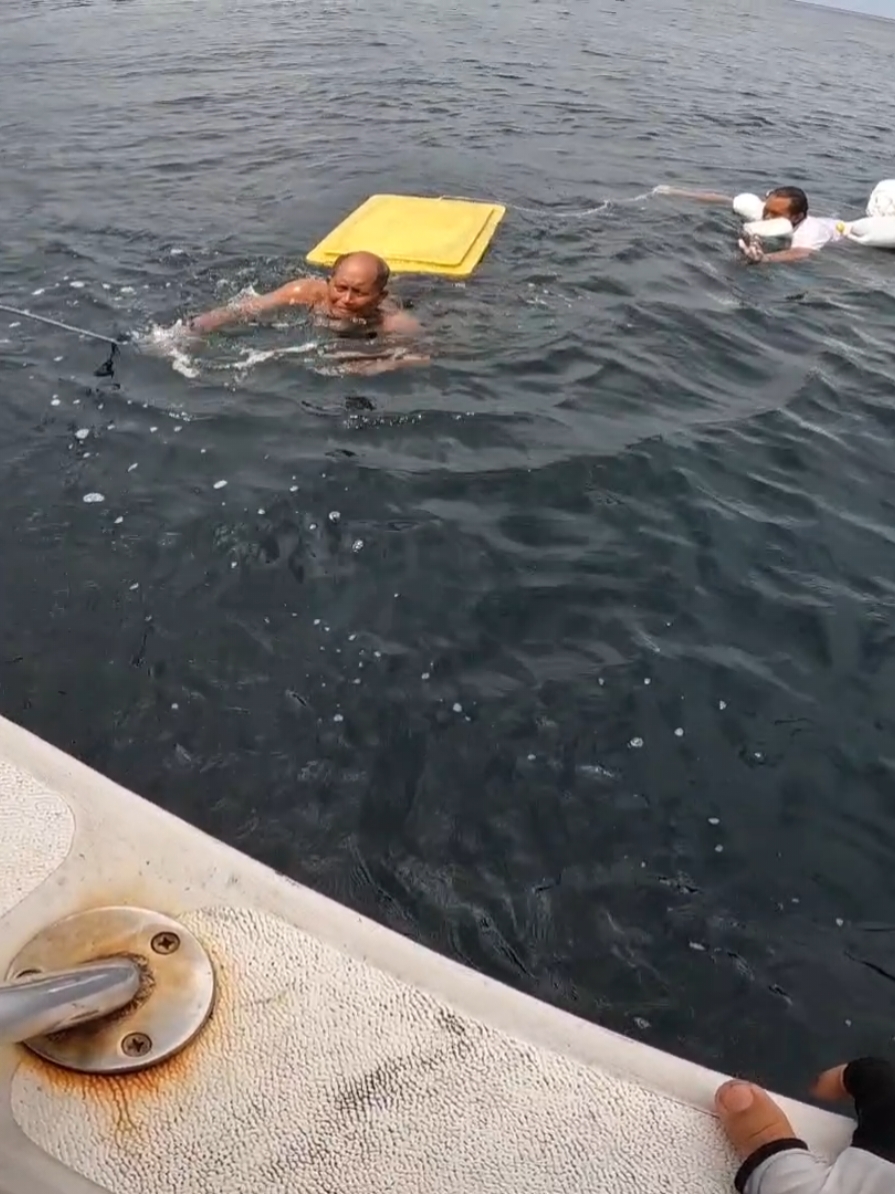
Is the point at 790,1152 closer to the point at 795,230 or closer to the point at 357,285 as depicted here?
the point at 357,285

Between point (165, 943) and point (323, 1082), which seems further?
point (165, 943)

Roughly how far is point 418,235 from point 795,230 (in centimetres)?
358

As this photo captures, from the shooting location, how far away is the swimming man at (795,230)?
8688mm

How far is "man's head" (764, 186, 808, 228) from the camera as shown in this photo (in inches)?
351

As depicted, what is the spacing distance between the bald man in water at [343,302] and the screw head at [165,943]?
4987 millimetres

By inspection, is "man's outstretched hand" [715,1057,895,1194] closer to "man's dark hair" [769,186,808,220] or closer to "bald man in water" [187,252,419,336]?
"bald man in water" [187,252,419,336]

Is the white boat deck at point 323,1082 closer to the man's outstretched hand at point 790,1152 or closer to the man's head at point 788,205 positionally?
the man's outstretched hand at point 790,1152

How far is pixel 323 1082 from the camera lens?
2.18m

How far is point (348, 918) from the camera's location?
2.50 meters

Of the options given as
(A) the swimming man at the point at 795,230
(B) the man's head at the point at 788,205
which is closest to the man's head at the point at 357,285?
(A) the swimming man at the point at 795,230

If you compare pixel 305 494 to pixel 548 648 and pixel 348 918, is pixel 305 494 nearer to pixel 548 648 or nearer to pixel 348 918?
pixel 548 648

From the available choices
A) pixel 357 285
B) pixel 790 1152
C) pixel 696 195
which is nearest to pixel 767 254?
pixel 696 195

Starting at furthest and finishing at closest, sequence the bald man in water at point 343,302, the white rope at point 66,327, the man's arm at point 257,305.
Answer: the man's arm at point 257,305 → the bald man in water at point 343,302 → the white rope at point 66,327

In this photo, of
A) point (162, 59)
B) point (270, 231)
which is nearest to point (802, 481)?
point (270, 231)
